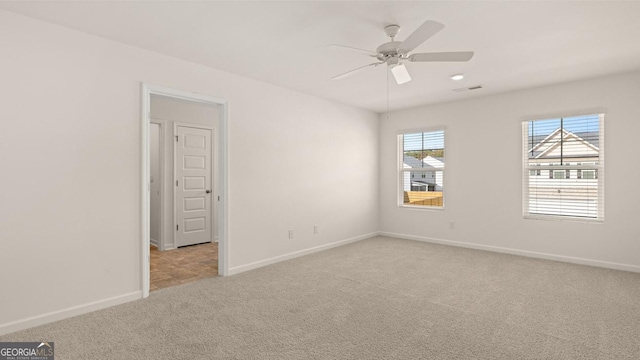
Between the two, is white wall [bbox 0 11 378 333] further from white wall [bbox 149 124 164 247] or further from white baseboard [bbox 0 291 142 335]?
white wall [bbox 149 124 164 247]

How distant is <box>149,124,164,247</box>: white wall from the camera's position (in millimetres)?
5352

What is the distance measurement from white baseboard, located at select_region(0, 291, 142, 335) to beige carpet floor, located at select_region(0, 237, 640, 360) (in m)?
0.08

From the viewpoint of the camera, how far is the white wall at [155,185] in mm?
5352

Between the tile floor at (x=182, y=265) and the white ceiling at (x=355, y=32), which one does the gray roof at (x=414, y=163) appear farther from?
the tile floor at (x=182, y=265)

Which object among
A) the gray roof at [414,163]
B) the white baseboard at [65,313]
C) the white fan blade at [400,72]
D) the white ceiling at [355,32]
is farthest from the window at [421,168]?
the white baseboard at [65,313]

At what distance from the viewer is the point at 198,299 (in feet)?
10.2

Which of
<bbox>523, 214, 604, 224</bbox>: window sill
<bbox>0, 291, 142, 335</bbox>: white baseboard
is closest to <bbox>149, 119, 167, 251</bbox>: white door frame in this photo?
<bbox>0, 291, 142, 335</bbox>: white baseboard

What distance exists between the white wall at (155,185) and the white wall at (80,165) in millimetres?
2138

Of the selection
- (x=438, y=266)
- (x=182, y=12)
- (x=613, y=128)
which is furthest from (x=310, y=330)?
(x=613, y=128)

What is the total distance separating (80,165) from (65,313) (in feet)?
4.15

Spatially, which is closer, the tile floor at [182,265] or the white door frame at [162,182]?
the tile floor at [182,265]

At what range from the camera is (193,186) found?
5.68m

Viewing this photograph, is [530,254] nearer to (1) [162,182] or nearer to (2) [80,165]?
(2) [80,165]

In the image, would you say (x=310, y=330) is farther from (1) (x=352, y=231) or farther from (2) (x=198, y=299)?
(1) (x=352, y=231)
